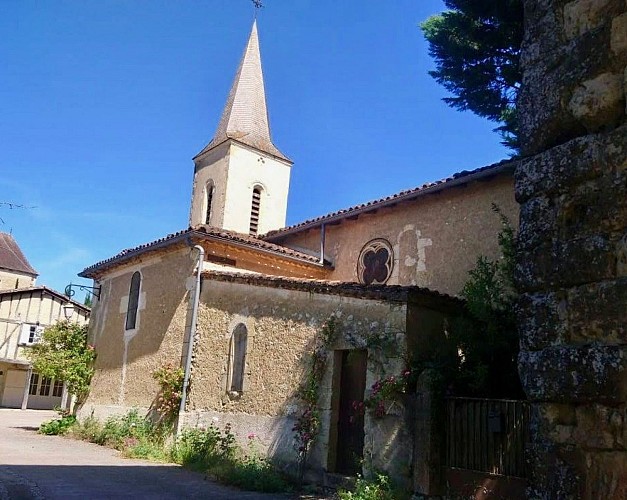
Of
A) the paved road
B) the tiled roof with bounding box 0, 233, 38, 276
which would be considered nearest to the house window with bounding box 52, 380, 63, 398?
the tiled roof with bounding box 0, 233, 38, 276

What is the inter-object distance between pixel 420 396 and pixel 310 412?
2.03 metres

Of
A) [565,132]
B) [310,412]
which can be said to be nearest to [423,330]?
[310,412]

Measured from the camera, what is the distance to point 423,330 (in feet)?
26.0

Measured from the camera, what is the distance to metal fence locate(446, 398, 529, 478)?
6215 millimetres

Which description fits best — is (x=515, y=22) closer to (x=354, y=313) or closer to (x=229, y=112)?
(x=354, y=313)

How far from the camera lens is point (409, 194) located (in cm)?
1176

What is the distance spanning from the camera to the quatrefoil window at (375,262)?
12523 millimetres

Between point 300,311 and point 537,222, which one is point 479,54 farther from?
point 537,222

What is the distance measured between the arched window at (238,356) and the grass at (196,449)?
2.37 ft

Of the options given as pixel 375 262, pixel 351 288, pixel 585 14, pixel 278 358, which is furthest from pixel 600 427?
pixel 375 262

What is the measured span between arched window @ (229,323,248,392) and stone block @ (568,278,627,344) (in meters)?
8.09

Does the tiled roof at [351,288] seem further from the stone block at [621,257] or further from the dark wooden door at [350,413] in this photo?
the stone block at [621,257]

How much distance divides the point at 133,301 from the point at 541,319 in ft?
41.2

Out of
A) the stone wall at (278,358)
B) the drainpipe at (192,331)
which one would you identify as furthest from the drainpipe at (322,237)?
the stone wall at (278,358)
